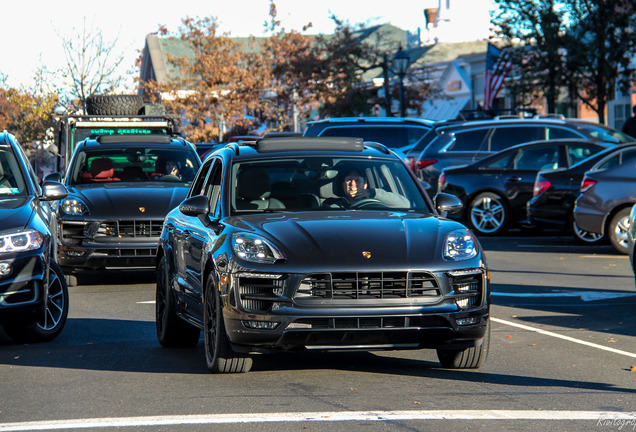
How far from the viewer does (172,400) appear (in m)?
6.91

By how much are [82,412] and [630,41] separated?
2707 cm

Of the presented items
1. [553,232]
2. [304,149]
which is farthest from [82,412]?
[553,232]

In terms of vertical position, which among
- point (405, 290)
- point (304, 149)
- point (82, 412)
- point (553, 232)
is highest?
point (304, 149)

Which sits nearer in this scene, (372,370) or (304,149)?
(372,370)

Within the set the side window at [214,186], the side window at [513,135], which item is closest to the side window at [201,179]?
the side window at [214,186]

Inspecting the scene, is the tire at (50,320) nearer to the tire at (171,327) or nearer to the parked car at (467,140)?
the tire at (171,327)

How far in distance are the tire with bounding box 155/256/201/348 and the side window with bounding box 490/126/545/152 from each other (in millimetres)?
13976

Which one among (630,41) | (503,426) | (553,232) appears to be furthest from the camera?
(630,41)

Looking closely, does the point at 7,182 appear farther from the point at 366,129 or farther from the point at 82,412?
the point at 366,129

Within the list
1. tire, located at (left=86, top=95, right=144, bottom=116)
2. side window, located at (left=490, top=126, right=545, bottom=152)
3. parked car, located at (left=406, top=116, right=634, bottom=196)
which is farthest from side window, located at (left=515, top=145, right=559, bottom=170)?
tire, located at (left=86, top=95, right=144, bottom=116)

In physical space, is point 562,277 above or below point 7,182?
below

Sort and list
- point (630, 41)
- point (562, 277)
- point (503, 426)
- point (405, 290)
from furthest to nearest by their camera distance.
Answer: point (630, 41)
point (562, 277)
point (405, 290)
point (503, 426)

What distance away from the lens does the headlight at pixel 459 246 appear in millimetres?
7383

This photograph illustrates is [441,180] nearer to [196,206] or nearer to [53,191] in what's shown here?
[53,191]
